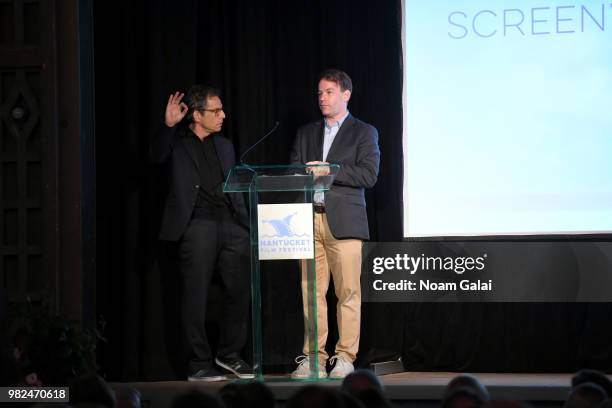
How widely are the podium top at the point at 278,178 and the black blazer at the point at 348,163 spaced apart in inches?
20.2

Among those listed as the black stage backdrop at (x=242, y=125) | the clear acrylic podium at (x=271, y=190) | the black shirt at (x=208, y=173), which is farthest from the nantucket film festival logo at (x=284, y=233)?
the black stage backdrop at (x=242, y=125)

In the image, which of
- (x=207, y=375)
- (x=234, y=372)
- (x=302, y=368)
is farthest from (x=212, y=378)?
(x=302, y=368)

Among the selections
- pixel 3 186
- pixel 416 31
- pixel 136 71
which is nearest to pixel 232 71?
pixel 136 71

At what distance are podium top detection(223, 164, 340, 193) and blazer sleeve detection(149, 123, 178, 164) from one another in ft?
2.89

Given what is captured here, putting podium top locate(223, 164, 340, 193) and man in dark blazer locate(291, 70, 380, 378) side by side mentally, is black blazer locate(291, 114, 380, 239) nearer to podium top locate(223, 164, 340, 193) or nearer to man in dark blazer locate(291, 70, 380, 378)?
man in dark blazer locate(291, 70, 380, 378)

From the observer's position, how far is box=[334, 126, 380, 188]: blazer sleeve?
5.63 metres

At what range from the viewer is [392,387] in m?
5.29

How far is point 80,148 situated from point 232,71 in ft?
4.50

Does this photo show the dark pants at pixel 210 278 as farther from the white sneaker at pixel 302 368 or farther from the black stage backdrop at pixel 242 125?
the black stage backdrop at pixel 242 125

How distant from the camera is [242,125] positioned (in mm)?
6285

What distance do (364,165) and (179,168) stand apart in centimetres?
111

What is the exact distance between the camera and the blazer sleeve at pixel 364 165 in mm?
5629

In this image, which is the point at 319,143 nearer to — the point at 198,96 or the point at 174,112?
the point at 198,96

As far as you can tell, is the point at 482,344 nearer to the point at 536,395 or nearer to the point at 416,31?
the point at 536,395
